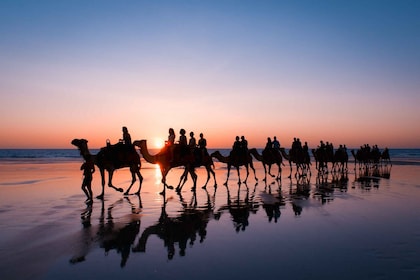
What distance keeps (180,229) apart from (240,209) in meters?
3.22

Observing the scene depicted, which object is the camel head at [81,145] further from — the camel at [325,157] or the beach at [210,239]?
the camel at [325,157]

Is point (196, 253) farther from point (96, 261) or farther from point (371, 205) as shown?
point (371, 205)

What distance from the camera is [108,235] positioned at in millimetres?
7375

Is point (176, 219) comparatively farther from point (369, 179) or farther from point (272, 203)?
point (369, 179)

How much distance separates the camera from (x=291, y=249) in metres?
6.37

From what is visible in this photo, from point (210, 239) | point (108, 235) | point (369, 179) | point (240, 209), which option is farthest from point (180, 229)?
point (369, 179)

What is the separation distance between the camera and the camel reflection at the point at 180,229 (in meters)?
6.73

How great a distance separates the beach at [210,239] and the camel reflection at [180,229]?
2cm

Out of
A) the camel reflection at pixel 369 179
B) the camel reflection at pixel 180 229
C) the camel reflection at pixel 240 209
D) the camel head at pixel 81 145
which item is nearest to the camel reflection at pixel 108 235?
the camel reflection at pixel 180 229

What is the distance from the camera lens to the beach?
17.3 feet

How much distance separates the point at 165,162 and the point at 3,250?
899 centimetres

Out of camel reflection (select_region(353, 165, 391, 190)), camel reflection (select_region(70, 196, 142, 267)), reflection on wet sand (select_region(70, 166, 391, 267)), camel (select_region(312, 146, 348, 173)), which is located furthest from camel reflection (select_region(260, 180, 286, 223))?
camel (select_region(312, 146, 348, 173))

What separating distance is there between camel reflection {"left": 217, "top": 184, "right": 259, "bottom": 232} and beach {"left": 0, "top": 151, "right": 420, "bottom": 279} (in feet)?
0.10

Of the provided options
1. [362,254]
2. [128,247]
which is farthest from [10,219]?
[362,254]
